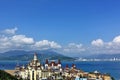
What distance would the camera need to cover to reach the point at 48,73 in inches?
3647

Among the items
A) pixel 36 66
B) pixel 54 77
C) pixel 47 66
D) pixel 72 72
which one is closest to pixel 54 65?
pixel 47 66

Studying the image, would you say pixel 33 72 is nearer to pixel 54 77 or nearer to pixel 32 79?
pixel 32 79

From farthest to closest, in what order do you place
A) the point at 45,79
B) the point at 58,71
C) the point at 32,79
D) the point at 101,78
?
the point at 58,71 → the point at 101,78 → the point at 45,79 → the point at 32,79

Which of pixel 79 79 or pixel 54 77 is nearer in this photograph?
pixel 79 79

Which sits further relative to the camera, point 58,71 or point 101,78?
point 58,71

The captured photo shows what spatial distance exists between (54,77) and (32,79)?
44.1 feet

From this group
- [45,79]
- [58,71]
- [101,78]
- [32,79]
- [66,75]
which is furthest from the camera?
[58,71]

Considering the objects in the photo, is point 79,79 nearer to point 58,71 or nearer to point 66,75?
point 66,75

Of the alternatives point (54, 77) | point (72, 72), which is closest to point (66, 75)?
point (72, 72)

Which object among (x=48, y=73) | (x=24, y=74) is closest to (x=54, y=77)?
(x=48, y=73)

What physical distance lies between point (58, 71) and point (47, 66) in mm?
5377

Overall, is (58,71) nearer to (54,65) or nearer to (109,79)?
(54,65)

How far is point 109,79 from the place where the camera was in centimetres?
9250

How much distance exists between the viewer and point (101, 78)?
8944 cm
